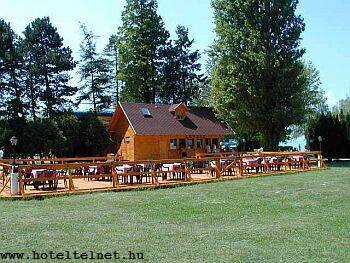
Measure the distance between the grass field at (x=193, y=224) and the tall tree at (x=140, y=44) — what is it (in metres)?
30.5

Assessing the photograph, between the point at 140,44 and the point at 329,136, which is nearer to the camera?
the point at 329,136

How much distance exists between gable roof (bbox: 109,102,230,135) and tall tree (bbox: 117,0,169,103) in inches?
282

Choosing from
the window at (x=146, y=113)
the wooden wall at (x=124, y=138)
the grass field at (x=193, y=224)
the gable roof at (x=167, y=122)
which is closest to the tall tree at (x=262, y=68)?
the gable roof at (x=167, y=122)

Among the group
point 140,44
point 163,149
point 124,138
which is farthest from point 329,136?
point 140,44

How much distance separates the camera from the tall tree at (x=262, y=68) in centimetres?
3547

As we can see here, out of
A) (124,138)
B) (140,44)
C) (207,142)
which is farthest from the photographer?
(140,44)

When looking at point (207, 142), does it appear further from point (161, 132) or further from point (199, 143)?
point (161, 132)

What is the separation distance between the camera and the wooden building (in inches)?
1435

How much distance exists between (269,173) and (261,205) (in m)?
11.2

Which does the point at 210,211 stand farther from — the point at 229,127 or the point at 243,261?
the point at 229,127

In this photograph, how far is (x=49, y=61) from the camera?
3803cm

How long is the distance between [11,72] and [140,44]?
44.9 feet

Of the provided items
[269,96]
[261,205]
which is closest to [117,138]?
[269,96]

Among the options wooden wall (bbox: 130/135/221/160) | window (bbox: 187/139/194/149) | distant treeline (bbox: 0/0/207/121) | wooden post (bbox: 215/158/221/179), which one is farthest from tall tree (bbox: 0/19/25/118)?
wooden post (bbox: 215/158/221/179)
